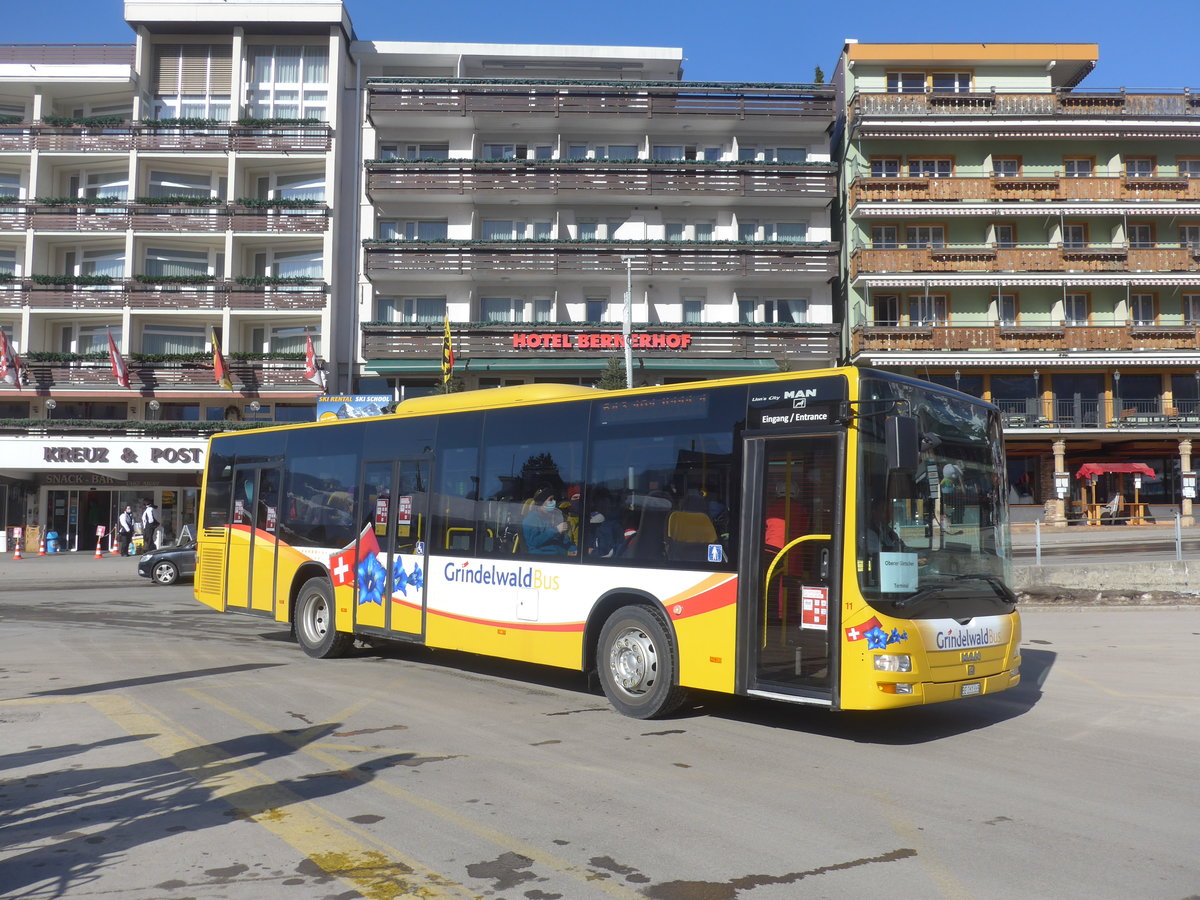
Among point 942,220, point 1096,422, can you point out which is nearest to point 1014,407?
point 1096,422

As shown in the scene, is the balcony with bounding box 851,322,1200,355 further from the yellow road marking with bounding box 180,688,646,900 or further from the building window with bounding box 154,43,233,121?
the yellow road marking with bounding box 180,688,646,900

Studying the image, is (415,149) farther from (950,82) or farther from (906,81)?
(950,82)

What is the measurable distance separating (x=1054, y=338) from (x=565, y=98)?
74.9ft

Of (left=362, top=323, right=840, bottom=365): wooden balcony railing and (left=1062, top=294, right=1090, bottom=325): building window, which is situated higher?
(left=1062, top=294, right=1090, bottom=325): building window

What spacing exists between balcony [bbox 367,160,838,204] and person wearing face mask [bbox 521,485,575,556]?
32.1m

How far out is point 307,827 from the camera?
5543 millimetres

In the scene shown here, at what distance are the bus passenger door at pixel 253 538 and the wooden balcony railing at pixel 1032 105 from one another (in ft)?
114

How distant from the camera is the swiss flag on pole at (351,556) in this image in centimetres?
1203

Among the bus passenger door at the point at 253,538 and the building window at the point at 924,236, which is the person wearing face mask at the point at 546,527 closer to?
the bus passenger door at the point at 253,538

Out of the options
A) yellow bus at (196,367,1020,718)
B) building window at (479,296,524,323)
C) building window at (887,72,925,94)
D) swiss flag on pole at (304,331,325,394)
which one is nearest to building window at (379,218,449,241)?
building window at (479,296,524,323)

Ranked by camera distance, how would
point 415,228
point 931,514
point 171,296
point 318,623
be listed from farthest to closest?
point 415,228 → point 171,296 → point 318,623 → point 931,514

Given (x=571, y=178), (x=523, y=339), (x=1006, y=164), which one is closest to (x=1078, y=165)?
(x=1006, y=164)

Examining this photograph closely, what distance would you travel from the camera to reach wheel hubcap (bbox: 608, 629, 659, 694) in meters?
8.75

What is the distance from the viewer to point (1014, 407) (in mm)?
41719
